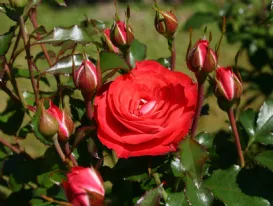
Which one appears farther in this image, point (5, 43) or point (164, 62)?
point (164, 62)

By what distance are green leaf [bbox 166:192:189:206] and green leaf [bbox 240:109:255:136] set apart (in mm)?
198

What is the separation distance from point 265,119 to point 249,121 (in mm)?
25

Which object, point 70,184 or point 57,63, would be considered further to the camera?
point 57,63

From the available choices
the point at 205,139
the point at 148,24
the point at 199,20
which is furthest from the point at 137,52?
the point at 148,24

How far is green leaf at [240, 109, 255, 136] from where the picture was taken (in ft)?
2.90

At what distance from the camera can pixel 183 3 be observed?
367cm

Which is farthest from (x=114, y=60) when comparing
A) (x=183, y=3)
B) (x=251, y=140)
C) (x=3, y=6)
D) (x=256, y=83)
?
(x=183, y=3)

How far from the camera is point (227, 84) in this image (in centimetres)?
71

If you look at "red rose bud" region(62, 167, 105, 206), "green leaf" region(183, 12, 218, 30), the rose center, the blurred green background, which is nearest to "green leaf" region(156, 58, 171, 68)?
the rose center

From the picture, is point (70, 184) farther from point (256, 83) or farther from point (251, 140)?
point (256, 83)

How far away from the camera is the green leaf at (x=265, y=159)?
0.76 metres

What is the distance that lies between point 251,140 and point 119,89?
0.90 ft

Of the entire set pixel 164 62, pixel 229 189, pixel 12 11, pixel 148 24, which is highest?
pixel 12 11

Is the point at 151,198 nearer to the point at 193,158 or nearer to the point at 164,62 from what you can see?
the point at 193,158
